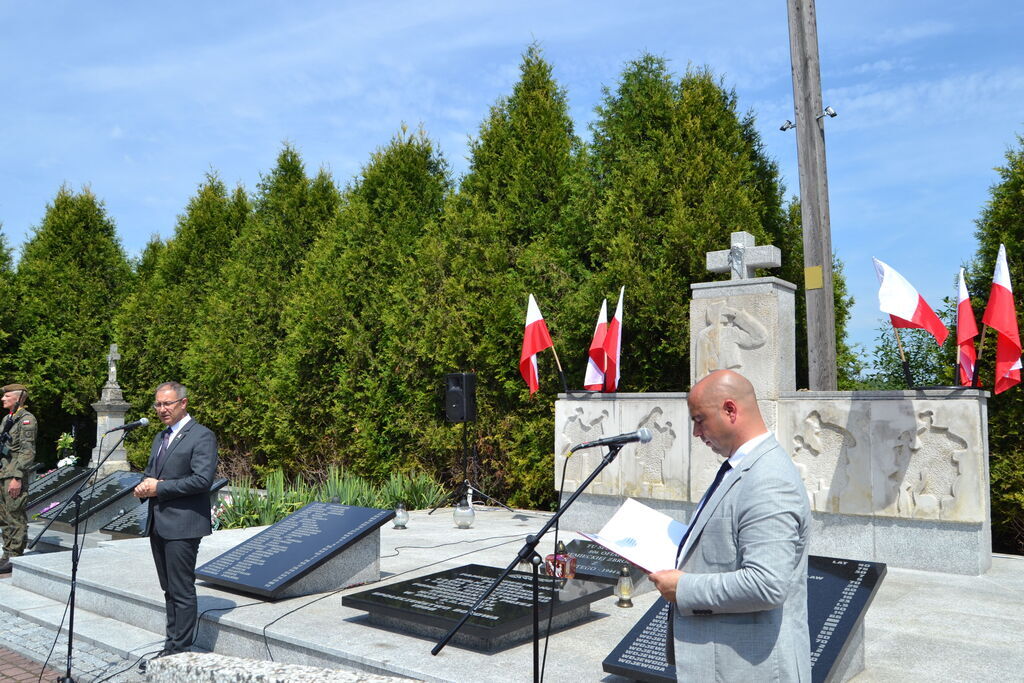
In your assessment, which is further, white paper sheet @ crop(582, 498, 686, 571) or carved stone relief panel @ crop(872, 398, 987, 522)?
carved stone relief panel @ crop(872, 398, 987, 522)

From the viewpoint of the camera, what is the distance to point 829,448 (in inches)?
308

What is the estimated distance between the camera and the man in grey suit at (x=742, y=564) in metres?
2.20

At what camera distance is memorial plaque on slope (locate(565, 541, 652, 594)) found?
19.8ft

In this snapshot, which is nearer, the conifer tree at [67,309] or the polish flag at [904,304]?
the polish flag at [904,304]

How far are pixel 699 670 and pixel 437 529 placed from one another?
7.78 meters

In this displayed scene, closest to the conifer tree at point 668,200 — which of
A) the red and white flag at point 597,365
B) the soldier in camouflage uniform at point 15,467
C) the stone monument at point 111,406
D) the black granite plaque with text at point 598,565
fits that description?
the red and white flag at point 597,365

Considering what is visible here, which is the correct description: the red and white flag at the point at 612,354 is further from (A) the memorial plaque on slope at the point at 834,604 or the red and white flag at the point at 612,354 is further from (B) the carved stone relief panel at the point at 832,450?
(A) the memorial plaque on slope at the point at 834,604

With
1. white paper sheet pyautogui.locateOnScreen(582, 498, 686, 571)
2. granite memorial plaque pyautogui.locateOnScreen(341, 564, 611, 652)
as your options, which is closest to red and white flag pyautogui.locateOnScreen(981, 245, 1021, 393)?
granite memorial plaque pyautogui.locateOnScreen(341, 564, 611, 652)

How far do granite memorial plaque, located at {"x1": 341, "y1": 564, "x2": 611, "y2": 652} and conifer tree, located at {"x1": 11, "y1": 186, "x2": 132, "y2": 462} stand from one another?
1949 cm

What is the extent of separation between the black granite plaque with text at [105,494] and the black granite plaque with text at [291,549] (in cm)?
339

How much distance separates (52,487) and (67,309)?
43.4ft

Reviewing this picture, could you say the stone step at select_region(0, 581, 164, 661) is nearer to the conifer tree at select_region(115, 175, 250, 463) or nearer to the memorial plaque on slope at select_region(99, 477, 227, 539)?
the memorial plaque on slope at select_region(99, 477, 227, 539)

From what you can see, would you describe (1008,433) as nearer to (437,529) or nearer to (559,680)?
(437,529)

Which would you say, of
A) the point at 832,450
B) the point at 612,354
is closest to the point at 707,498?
the point at 832,450
